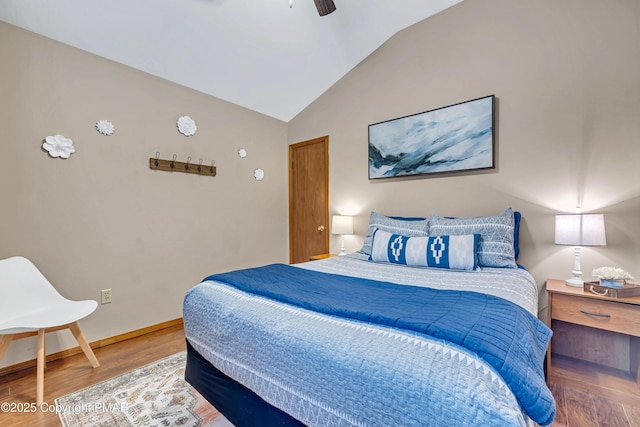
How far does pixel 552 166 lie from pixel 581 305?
1027mm

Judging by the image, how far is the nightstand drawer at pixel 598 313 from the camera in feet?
5.47

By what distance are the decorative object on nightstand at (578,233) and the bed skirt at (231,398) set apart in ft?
6.68

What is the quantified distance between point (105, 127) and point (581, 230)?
3650 mm

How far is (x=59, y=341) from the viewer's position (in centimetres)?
221

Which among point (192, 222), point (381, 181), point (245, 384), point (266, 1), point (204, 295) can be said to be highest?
point (266, 1)

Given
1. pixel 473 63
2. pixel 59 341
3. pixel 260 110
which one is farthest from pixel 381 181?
pixel 59 341

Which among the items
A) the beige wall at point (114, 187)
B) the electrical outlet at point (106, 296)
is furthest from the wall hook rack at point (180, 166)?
the electrical outlet at point (106, 296)

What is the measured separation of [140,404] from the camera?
1.67 metres

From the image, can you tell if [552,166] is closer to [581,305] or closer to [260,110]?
[581,305]

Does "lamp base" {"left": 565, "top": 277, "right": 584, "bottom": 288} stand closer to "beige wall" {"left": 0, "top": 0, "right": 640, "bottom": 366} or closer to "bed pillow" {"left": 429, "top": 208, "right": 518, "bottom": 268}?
"beige wall" {"left": 0, "top": 0, "right": 640, "bottom": 366}

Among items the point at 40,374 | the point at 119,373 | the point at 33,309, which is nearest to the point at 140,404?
the point at 119,373

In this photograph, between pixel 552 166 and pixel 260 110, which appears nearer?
pixel 552 166

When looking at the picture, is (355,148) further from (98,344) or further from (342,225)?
(98,344)

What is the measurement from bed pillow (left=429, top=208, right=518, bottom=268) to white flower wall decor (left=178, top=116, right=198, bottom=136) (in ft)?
8.63
